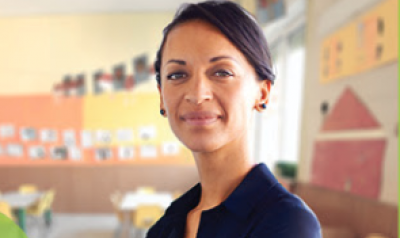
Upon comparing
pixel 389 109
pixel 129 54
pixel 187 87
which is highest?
pixel 129 54

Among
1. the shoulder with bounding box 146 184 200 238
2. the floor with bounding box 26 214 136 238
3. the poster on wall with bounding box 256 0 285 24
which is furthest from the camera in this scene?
the floor with bounding box 26 214 136 238

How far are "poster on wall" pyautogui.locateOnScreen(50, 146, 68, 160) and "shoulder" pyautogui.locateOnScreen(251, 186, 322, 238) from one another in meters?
5.80

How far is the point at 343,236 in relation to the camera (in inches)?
69.0

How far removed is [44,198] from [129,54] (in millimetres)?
2695

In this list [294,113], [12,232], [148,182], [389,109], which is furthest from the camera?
[148,182]

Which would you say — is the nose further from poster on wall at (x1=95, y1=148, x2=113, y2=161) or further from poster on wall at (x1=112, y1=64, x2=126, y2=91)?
poster on wall at (x1=95, y1=148, x2=113, y2=161)

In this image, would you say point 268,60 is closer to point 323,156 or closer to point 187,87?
point 187,87

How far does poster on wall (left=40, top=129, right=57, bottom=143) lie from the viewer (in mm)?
5512

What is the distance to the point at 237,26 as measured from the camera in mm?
334

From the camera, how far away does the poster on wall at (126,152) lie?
5562mm

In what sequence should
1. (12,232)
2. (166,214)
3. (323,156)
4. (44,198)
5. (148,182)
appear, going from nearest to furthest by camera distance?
(12,232) → (166,214) → (323,156) → (44,198) → (148,182)

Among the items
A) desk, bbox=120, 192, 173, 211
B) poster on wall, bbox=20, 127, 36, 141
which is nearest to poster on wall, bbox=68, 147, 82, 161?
poster on wall, bbox=20, 127, 36, 141

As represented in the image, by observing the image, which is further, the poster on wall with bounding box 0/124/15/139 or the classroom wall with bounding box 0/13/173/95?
the poster on wall with bounding box 0/124/15/139

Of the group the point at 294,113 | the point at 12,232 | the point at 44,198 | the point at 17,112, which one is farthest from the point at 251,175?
the point at 17,112
